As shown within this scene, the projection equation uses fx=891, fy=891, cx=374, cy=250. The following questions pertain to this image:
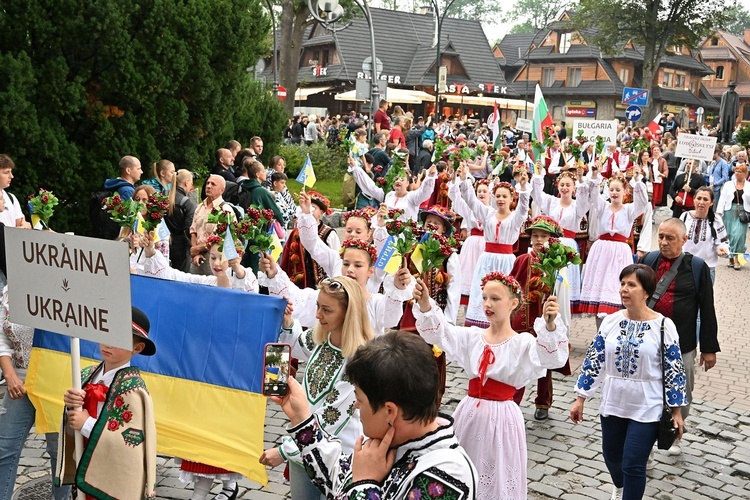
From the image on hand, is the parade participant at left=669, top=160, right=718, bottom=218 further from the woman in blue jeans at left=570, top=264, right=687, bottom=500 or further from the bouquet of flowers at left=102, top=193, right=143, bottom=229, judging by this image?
the bouquet of flowers at left=102, top=193, right=143, bottom=229

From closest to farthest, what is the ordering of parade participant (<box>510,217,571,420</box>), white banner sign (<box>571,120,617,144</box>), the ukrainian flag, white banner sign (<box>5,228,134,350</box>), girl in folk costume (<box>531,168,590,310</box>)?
white banner sign (<box>5,228,134,350</box>) < the ukrainian flag < parade participant (<box>510,217,571,420</box>) < girl in folk costume (<box>531,168,590,310</box>) < white banner sign (<box>571,120,617,144</box>)

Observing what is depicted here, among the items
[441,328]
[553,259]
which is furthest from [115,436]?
[553,259]

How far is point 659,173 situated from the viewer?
22.1 metres

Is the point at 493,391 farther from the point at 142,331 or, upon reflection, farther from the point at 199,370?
the point at 142,331

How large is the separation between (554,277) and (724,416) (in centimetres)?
418

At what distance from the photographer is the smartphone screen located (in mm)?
3756

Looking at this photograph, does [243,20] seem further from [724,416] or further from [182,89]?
[724,416]

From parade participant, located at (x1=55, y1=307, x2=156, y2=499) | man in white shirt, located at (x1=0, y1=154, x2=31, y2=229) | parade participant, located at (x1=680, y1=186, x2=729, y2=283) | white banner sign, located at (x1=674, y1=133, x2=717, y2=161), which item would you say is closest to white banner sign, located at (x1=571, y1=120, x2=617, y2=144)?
white banner sign, located at (x1=674, y1=133, x2=717, y2=161)

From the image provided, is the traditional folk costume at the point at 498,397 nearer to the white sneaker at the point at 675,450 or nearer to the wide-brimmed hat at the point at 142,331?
the wide-brimmed hat at the point at 142,331

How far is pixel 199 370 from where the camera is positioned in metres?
5.85

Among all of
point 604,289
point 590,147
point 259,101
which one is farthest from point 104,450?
point 590,147

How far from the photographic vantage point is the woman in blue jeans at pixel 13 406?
17.6ft

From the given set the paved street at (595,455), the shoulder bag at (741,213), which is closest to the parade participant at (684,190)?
the shoulder bag at (741,213)

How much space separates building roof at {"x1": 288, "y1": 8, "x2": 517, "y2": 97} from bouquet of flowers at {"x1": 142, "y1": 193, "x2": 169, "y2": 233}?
50716 millimetres
